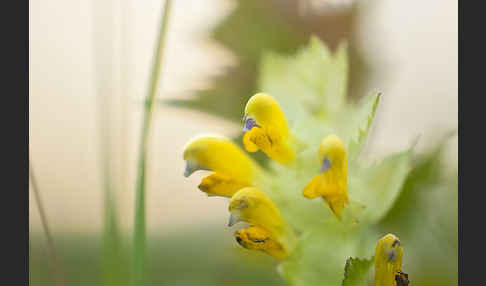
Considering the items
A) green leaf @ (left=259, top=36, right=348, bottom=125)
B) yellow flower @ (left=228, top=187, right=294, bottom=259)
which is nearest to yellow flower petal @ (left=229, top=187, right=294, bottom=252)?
yellow flower @ (left=228, top=187, right=294, bottom=259)

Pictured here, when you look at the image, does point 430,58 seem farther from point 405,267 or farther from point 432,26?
point 405,267

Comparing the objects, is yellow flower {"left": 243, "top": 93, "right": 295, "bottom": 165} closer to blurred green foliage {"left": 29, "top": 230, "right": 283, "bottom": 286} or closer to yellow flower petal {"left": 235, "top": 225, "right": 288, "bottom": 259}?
yellow flower petal {"left": 235, "top": 225, "right": 288, "bottom": 259}

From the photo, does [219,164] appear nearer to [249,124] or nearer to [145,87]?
[249,124]

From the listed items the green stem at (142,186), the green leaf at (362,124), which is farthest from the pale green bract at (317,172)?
the green stem at (142,186)

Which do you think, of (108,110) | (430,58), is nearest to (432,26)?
(430,58)

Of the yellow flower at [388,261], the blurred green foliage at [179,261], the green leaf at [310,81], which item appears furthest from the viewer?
the blurred green foliage at [179,261]

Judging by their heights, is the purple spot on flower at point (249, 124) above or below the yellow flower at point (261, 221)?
above

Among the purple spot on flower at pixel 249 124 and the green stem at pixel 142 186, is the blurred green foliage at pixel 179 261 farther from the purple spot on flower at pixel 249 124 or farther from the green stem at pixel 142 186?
the purple spot on flower at pixel 249 124

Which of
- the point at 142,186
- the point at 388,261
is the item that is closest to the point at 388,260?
the point at 388,261
